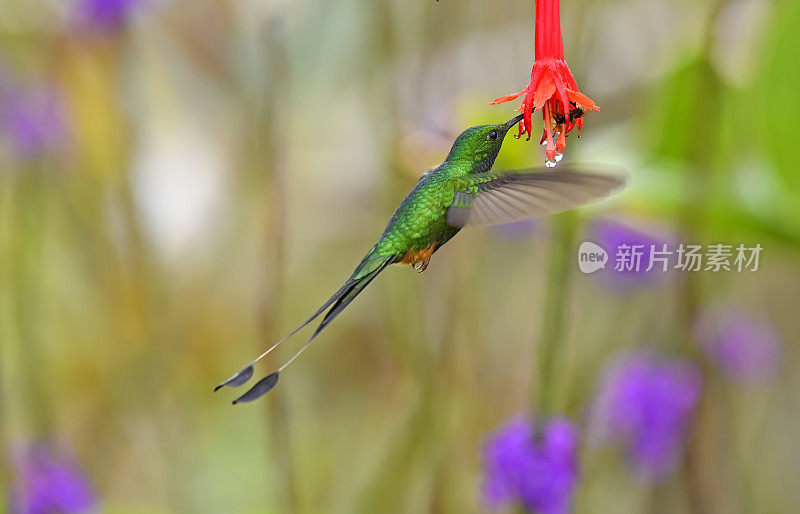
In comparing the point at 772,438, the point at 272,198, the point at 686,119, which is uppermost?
the point at 686,119

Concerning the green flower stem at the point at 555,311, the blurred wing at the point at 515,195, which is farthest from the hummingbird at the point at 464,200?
the green flower stem at the point at 555,311

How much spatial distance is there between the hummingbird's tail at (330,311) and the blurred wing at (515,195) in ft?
0.18

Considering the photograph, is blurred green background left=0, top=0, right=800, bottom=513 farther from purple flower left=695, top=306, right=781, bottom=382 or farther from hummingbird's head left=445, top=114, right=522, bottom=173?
hummingbird's head left=445, top=114, right=522, bottom=173

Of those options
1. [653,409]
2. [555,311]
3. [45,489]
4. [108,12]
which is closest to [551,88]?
[555,311]

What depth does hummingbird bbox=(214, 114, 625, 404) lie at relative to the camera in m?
0.50

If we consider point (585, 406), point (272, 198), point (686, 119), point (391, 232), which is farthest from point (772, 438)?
point (391, 232)

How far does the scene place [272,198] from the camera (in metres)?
1.17

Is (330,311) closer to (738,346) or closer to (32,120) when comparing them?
(738,346)

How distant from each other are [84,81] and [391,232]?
1.53 m

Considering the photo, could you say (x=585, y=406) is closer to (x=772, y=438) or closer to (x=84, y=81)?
(x=772, y=438)

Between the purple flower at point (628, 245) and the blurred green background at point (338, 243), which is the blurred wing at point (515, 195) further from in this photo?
the purple flower at point (628, 245)

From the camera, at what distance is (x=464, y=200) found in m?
0.57

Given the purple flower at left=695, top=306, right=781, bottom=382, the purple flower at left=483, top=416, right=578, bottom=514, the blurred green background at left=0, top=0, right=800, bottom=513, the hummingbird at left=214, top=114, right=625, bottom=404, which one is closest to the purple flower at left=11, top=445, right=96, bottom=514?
the blurred green background at left=0, top=0, right=800, bottom=513

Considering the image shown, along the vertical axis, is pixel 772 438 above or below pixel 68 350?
below
